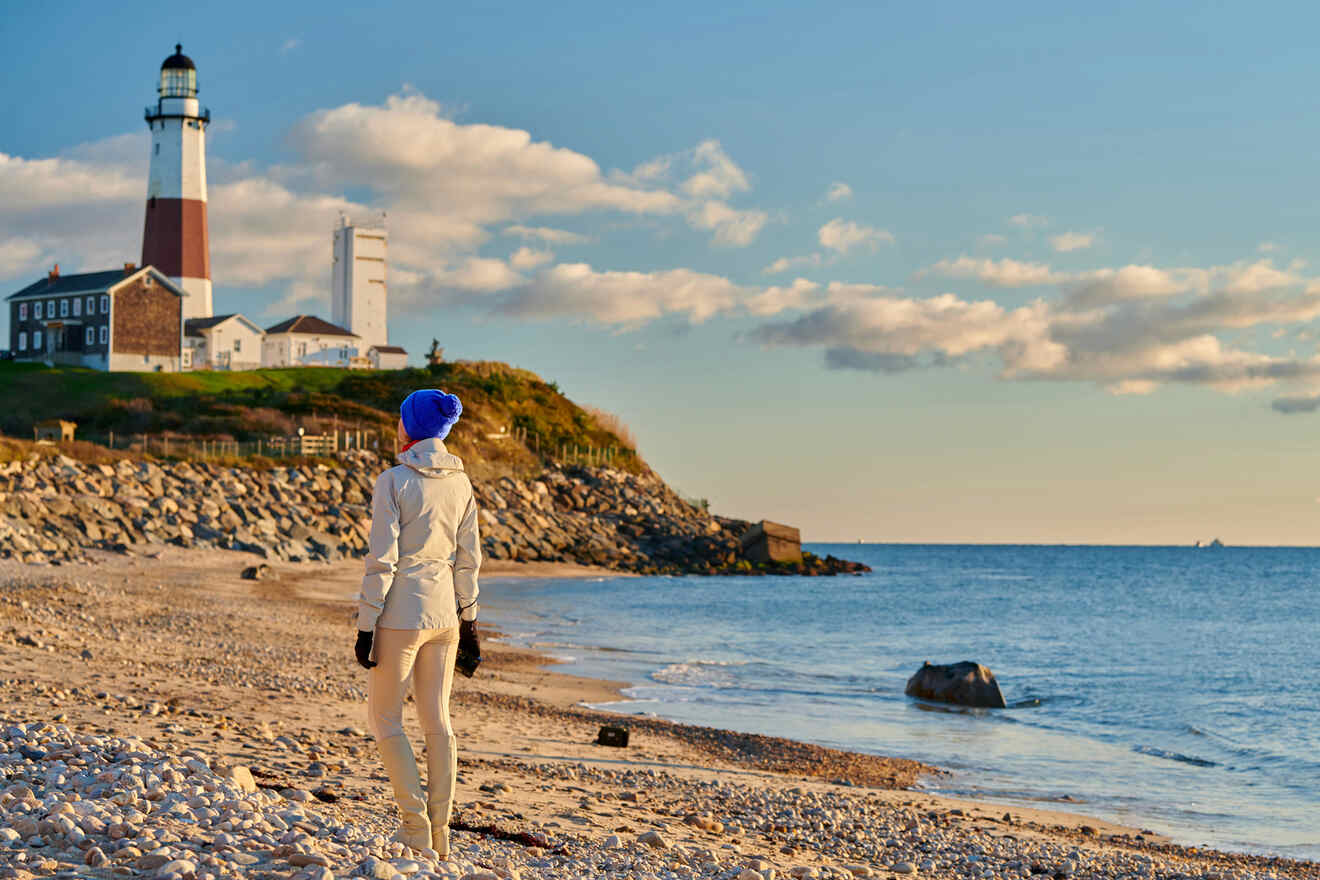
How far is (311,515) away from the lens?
4441 cm

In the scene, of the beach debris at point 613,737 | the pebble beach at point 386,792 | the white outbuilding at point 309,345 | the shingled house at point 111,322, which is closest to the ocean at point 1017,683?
the pebble beach at point 386,792

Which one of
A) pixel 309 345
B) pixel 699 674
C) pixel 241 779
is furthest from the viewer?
pixel 309 345

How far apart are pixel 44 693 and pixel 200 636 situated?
7.77 m

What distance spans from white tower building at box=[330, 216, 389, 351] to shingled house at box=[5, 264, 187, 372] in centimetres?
1572

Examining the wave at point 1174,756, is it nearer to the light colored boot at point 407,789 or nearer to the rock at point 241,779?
the light colored boot at point 407,789

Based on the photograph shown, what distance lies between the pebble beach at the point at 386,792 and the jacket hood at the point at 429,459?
1806mm

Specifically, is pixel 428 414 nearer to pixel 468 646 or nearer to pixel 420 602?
pixel 420 602

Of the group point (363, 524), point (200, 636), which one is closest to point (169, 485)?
point (363, 524)

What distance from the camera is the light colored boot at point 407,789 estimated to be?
592cm

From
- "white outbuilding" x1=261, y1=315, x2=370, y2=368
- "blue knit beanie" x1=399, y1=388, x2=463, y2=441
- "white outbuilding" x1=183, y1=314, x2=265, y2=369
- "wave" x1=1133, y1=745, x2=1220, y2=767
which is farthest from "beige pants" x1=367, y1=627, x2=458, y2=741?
"white outbuilding" x1=261, y1=315, x2=370, y2=368

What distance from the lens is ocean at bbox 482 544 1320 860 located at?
42.8ft

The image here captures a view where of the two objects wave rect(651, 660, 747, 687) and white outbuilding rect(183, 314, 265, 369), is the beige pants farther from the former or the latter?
white outbuilding rect(183, 314, 265, 369)

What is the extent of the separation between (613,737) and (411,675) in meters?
6.90

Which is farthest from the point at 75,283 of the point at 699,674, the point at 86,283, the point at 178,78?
the point at 699,674
